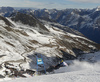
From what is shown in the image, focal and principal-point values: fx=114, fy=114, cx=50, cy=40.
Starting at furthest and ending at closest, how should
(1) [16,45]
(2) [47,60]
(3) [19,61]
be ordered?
(1) [16,45]
(2) [47,60]
(3) [19,61]

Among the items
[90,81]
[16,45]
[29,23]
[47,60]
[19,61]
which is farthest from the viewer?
[29,23]

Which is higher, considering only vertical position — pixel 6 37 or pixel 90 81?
pixel 90 81

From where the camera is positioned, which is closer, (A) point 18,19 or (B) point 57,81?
(B) point 57,81

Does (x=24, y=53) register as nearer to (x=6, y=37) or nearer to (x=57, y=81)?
(x=6, y=37)

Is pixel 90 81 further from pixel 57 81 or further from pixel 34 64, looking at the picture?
pixel 34 64

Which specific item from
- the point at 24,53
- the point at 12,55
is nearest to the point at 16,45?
the point at 24,53

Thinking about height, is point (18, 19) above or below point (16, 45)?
above

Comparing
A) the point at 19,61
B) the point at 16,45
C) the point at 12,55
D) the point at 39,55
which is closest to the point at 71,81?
the point at 19,61

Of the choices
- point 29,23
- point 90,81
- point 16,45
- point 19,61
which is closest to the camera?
point 90,81

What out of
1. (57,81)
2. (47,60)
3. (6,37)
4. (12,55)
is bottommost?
(47,60)
